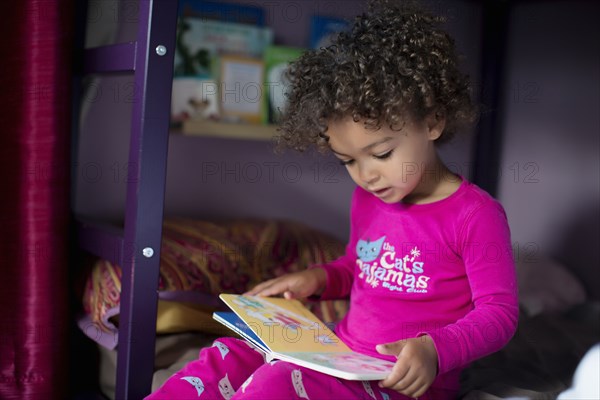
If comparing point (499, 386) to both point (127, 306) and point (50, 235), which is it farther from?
point (50, 235)

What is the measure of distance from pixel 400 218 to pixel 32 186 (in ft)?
1.99

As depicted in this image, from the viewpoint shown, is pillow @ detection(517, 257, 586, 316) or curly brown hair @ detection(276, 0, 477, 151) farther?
pillow @ detection(517, 257, 586, 316)

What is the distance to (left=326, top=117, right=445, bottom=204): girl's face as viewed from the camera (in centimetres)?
102

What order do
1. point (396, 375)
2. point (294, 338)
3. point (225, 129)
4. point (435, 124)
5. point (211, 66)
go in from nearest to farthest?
point (396, 375)
point (294, 338)
point (435, 124)
point (225, 129)
point (211, 66)

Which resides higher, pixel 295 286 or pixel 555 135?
pixel 555 135

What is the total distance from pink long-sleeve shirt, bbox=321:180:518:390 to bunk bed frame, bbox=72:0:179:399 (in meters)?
0.32

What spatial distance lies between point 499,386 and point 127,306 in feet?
1.99

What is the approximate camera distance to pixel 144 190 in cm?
108

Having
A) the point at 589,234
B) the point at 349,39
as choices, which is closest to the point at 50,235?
the point at 349,39

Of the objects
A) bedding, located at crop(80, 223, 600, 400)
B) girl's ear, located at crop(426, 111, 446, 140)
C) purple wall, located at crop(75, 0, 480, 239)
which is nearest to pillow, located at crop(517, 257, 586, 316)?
bedding, located at crop(80, 223, 600, 400)

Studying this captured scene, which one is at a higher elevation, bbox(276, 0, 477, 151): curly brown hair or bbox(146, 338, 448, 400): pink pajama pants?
bbox(276, 0, 477, 151): curly brown hair

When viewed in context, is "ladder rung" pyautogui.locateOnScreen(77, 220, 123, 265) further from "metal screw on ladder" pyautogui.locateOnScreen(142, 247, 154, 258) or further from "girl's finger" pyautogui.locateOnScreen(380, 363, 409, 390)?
"girl's finger" pyautogui.locateOnScreen(380, 363, 409, 390)

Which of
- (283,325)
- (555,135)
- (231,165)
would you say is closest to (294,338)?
(283,325)

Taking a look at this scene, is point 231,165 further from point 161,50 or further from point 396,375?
point 396,375
